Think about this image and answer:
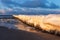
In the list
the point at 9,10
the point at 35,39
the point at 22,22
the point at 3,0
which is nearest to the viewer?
the point at 35,39

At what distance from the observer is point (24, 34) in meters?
0.77

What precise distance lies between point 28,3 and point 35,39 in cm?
89

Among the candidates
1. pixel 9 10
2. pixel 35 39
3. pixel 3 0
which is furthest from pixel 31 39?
pixel 3 0

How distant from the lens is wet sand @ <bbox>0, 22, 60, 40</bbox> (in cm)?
Answer: 73

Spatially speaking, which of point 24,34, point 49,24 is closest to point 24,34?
point 24,34

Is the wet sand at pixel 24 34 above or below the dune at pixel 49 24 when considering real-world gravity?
below

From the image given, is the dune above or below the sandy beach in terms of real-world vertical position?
above

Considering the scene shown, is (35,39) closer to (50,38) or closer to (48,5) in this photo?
(50,38)

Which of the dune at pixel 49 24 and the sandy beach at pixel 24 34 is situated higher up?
the dune at pixel 49 24

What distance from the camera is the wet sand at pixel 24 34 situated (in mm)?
730

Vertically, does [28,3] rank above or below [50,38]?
above

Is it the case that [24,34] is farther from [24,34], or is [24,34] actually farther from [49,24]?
[49,24]

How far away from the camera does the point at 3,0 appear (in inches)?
63.4

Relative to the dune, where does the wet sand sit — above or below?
below
